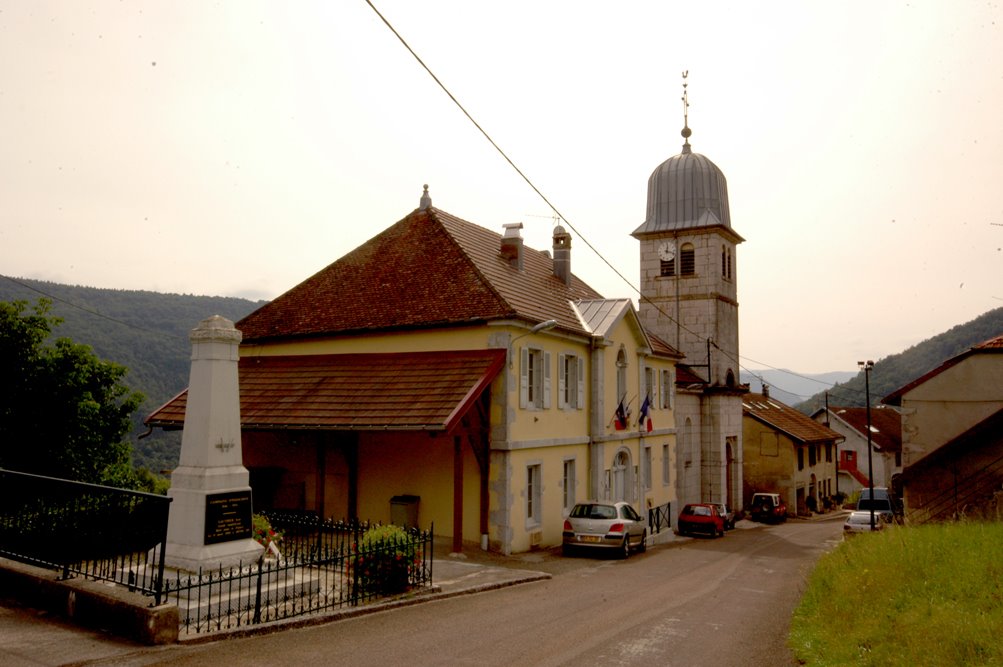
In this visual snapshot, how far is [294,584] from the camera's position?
11.5 metres

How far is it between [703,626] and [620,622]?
1293 mm

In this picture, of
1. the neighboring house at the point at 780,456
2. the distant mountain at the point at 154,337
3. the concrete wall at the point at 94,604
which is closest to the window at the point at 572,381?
the concrete wall at the point at 94,604

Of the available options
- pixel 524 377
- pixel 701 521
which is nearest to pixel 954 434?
pixel 701 521

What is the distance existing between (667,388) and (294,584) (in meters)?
24.4

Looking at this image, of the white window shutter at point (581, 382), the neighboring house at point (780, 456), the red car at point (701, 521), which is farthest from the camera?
the neighboring house at point (780, 456)

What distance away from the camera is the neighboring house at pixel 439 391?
773 inches

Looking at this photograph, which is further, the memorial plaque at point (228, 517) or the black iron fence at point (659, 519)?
the black iron fence at point (659, 519)

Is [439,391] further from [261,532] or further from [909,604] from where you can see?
[909,604]

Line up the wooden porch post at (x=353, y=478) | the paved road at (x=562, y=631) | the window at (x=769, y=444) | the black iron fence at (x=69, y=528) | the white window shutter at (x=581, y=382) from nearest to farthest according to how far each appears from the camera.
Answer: the paved road at (x=562, y=631) < the black iron fence at (x=69, y=528) < the wooden porch post at (x=353, y=478) < the white window shutter at (x=581, y=382) < the window at (x=769, y=444)

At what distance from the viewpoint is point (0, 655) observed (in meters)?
8.16

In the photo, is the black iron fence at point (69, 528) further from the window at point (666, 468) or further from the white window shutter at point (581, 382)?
the window at point (666, 468)

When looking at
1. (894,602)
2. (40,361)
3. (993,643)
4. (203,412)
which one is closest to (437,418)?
(203,412)

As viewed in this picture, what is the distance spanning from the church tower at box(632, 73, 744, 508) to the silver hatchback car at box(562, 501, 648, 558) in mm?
17659

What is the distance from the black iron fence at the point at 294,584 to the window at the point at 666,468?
20497 millimetres
